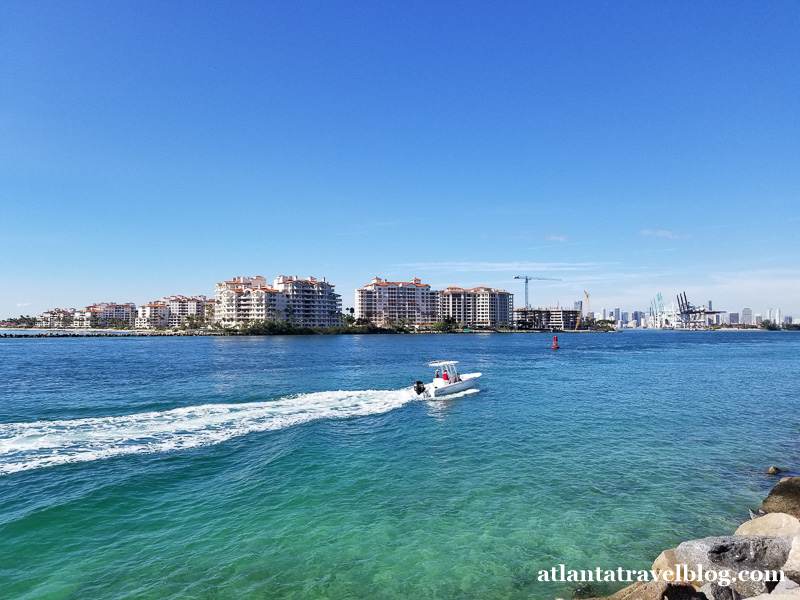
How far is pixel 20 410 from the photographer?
25938 mm

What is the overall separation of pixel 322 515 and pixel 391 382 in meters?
28.1

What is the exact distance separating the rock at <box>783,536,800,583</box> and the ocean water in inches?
128

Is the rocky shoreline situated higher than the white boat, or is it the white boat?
the rocky shoreline

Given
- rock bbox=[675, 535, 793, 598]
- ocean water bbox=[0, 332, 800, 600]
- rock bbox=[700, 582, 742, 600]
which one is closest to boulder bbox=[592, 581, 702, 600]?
rock bbox=[700, 582, 742, 600]

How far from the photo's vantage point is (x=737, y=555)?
801 centimetres

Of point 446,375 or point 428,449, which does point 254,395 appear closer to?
point 446,375

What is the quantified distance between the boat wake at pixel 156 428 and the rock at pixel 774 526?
61.6ft

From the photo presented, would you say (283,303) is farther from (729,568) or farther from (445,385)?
(729,568)

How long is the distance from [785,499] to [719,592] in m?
7.18

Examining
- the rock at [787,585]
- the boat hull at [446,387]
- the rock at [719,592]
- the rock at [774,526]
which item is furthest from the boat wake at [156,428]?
the rock at [787,585]

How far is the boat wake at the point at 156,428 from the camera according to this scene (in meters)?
17.7

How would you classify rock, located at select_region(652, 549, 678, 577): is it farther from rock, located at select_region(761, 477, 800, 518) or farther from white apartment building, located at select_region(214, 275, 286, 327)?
white apartment building, located at select_region(214, 275, 286, 327)

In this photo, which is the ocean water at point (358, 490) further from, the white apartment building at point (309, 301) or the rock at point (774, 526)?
the white apartment building at point (309, 301)

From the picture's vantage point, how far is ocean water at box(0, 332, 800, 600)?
971 centimetres
